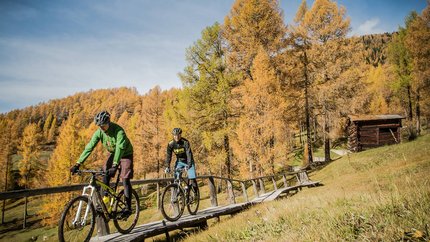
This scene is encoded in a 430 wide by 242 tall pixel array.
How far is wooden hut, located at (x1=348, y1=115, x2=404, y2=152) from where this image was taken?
2861 centimetres

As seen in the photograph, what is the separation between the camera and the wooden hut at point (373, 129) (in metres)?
28.6

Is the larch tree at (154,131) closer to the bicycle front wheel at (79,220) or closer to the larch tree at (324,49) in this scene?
the larch tree at (324,49)

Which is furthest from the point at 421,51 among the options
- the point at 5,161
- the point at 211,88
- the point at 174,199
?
the point at 5,161

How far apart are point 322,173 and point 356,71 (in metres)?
→ 9.84

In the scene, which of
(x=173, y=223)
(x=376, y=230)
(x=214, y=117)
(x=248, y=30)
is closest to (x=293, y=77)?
(x=248, y=30)

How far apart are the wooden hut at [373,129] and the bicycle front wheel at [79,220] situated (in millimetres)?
30696

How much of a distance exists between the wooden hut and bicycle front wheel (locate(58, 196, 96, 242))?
30.7 metres

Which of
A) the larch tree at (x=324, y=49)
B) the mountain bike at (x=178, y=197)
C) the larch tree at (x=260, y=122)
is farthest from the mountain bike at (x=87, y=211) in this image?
the larch tree at (x=324, y=49)

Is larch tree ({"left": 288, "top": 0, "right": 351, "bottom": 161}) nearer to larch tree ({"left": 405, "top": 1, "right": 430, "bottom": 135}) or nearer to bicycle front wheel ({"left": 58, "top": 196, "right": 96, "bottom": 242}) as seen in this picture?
larch tree ({"left": 405, "top": 1, "right": 430, "bottom": 135})

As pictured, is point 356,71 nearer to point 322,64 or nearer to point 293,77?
point 322,64

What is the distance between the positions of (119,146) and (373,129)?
31.9 m

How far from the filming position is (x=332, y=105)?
2309cm

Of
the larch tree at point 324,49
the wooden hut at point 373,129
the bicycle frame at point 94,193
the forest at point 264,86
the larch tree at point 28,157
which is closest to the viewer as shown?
the bicycle frame at point 94,193

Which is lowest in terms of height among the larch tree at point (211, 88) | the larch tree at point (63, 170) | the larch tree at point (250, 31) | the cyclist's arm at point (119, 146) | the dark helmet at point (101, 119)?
the larch tree at point (63, 170)
